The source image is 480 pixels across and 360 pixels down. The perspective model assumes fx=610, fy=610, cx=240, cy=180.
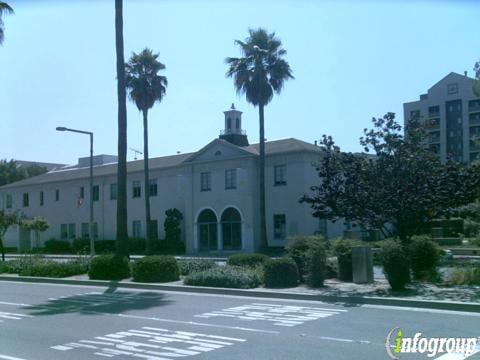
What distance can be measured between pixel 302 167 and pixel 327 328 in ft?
98.9

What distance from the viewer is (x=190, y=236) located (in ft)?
153

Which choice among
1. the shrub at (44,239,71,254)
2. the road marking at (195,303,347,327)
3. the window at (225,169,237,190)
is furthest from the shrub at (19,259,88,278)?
the shrub at (44,239,71,254)

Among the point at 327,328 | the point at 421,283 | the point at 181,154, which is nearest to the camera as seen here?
the point at 327,328

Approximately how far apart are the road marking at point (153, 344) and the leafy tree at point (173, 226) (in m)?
36.0

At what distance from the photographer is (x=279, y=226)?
42219 mm

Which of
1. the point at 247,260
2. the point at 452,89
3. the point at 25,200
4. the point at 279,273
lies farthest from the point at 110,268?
the point at 452,89

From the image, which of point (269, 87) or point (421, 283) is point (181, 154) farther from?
point (421, 283)

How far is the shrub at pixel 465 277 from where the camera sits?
55.3 feet

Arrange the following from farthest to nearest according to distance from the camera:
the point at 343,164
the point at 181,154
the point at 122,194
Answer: the point at 181,154 → the point at 122,194 → the point at 343,164

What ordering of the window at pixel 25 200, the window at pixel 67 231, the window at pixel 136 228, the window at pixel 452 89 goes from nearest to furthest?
the window at pixel 136 228
the window at pixel 67 231
the window at pixel 25 200
the window at pixel 452 89

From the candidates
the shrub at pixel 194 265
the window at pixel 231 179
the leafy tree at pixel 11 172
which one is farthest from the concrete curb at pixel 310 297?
the leafy tree at pixel 11 172

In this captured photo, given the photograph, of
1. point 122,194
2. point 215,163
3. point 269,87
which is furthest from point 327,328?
point 215,163

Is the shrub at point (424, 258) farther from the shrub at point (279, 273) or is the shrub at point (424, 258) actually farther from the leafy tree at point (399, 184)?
the shrub at point (279, 273)

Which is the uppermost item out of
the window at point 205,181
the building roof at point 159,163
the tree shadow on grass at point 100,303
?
the building roof at point 159,163
